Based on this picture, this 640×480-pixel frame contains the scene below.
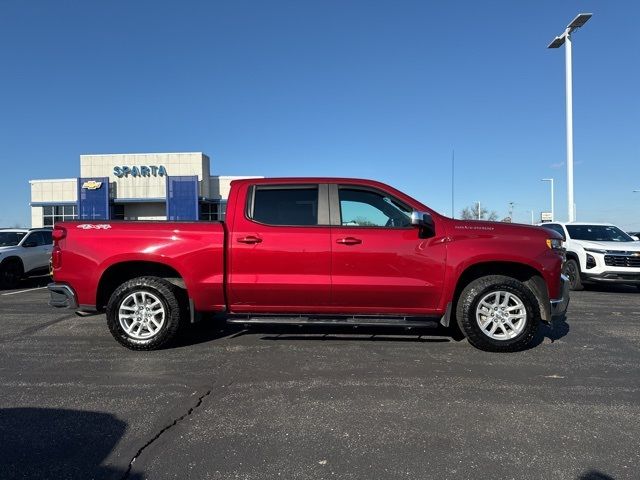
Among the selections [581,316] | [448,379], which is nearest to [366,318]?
[448,379]

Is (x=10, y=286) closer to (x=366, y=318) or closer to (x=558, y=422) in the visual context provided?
(x=366, y=318)

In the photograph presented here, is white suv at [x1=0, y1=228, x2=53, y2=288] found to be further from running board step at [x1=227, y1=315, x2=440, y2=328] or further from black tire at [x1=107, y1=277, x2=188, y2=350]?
running board step at [x1=227, y1=315, x2=440, y2=328]

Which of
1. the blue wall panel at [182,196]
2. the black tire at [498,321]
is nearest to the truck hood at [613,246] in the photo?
the black tire at [498,321]

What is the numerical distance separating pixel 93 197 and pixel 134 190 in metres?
3.18

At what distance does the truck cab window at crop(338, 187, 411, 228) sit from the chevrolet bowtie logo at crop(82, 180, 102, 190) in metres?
37.1

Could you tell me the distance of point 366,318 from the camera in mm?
5336

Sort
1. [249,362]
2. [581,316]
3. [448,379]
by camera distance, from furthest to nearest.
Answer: [581,316]
[249,362]
[448,379]

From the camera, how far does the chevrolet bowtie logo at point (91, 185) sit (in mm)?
37562

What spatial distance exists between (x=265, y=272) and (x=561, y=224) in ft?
33.7

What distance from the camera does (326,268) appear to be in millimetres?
5277

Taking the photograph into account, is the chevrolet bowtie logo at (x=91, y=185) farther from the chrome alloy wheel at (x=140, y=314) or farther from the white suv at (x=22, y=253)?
the chrome alloy wheel at (x=140, y=314)

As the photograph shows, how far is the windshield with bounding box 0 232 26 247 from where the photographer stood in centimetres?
1275

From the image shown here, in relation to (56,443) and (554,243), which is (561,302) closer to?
(554,243)

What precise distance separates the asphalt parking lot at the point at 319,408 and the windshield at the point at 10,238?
8.03m
